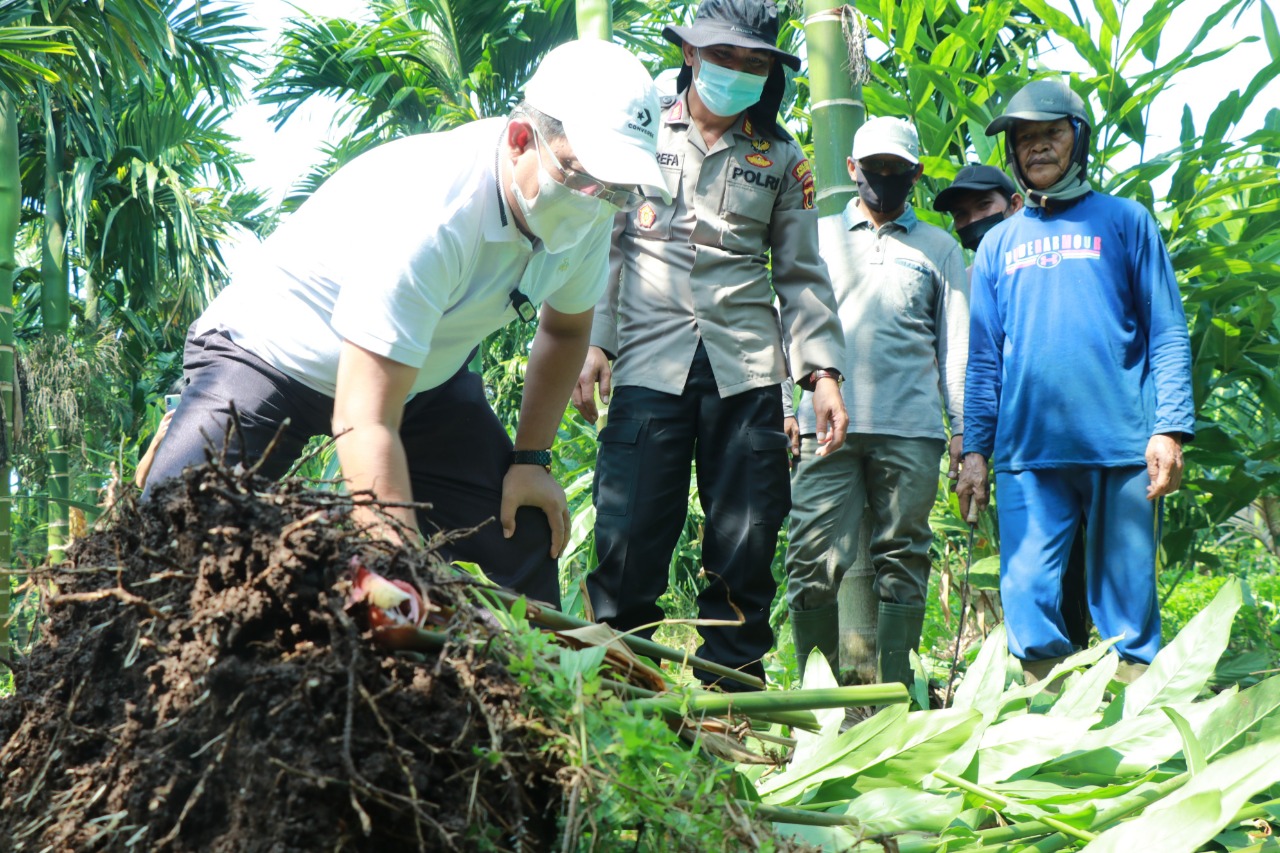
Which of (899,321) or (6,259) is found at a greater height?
(6,259)

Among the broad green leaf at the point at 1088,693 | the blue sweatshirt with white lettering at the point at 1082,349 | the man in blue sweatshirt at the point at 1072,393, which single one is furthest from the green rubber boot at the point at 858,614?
the broad green leaf at the point at 1088,693

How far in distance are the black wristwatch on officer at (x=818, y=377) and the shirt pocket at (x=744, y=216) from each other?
0.39 m

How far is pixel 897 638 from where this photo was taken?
3.79m

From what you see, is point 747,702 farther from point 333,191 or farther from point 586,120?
point 333,191

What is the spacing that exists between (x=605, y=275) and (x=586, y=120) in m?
0.66

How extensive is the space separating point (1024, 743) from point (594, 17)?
137 inches

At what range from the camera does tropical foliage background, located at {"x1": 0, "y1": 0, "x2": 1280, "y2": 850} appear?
1951mm

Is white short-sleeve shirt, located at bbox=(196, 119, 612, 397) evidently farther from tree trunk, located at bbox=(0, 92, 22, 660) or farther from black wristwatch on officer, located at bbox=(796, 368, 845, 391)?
tree trunk, located at bbox=(0, 92, 22, 660)

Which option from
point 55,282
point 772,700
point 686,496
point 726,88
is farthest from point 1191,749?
point 55,282

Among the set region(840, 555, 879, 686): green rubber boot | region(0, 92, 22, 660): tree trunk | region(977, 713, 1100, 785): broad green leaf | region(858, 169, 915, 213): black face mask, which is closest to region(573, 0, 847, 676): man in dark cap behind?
region(858, 169, 915, 213): black face mask

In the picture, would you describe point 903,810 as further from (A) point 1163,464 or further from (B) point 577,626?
(A) point 1163,464

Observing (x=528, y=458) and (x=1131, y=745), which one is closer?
(x=1131, y=745)

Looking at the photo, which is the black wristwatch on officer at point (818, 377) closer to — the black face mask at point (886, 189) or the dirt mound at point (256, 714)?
the black face mask at point (886, 189)

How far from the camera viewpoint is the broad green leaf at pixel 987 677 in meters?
2.34
